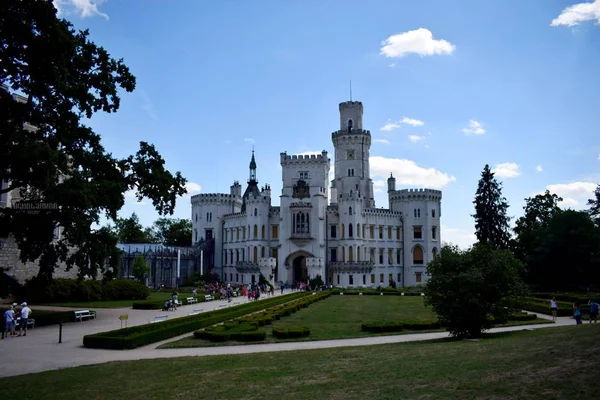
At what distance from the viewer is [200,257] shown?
3118 inches

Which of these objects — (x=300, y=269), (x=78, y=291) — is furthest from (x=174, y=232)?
(x=78, y=291)

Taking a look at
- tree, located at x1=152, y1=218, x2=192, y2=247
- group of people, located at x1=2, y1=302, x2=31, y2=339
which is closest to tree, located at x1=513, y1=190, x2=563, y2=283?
group of people, located at x1=2, y1=302, x2=31, y2=339

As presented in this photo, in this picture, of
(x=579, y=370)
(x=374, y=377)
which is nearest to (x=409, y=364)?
(x=374, y=377)

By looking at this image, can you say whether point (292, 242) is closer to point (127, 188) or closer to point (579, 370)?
point (127, 188)

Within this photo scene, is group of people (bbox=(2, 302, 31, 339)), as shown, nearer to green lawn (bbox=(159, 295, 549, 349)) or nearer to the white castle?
green lawn (bbox=(159, 295, 549, 349))

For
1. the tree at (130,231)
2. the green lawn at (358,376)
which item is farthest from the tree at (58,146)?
the tree at (130,231)

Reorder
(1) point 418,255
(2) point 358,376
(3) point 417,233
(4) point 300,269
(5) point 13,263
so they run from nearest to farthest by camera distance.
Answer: (2) point 358,376 < (5) point 13,263 < (4) point 300,269 < (1) point 418,255 < (3) point 417,233

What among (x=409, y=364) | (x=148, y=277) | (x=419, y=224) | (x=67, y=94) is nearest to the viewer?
(x=409, y=364)

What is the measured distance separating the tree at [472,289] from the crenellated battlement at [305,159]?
5247cm

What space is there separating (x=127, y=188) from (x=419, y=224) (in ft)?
196

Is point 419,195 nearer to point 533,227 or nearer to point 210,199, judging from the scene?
point 533,227

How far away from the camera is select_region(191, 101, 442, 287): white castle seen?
72812 mm

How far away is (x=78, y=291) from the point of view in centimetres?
4225

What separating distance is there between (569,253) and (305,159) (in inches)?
1489
